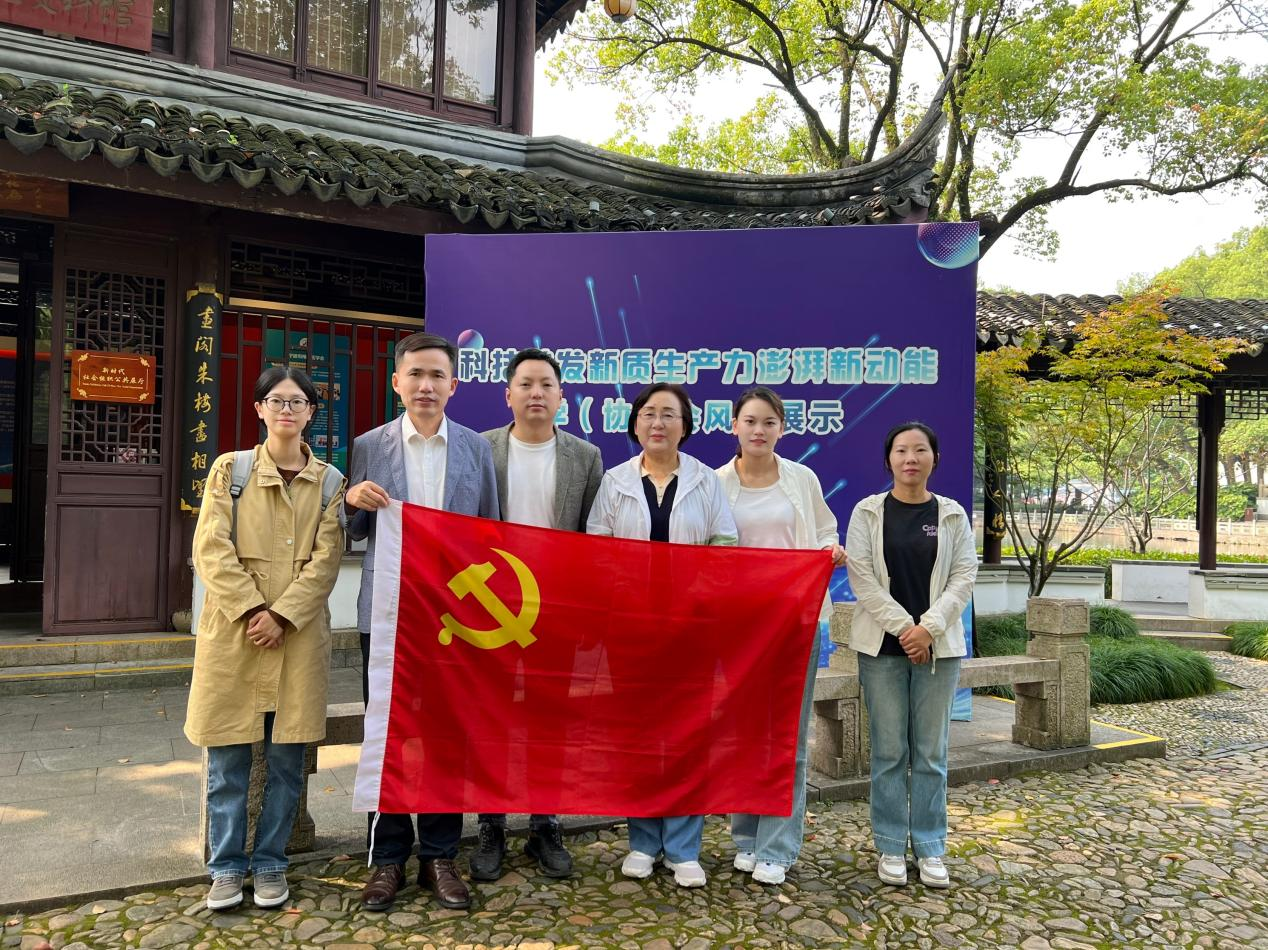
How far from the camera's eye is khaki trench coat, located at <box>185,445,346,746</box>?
9.86 ft

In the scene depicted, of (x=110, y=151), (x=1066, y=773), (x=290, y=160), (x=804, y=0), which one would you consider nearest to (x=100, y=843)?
(x=110, y=151)

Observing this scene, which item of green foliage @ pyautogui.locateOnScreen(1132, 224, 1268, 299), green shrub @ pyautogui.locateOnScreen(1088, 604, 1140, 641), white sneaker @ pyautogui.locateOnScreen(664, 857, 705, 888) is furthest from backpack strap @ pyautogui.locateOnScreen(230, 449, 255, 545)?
green foliage @ pyautogui.locateOnScreen(1132, 224, 1268, 299)

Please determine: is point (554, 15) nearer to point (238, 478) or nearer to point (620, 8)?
point (620, 8)

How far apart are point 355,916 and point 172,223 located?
5.46 m

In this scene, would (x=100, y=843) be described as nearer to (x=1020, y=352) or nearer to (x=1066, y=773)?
(x=1066, y=773)

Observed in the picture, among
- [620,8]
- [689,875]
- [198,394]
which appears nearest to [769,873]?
[689,875]

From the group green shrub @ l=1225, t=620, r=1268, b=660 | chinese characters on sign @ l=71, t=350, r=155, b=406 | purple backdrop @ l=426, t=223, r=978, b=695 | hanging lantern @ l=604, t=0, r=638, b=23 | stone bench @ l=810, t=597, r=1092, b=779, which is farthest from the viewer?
green shrub @ l=1225, t=620, r=1268, b=660

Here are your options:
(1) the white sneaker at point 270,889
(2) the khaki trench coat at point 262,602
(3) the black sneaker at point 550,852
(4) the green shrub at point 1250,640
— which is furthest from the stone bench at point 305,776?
(4) the green shrub at point 1250,640

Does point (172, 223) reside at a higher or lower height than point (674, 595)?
higher

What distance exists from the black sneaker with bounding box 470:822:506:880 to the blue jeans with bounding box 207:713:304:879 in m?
0.69

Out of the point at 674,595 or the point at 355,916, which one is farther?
the point at 674,595

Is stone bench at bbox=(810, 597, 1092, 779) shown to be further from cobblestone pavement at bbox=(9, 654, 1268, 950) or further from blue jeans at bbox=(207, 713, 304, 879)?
blue jeans at bbox=(207, 713, 304, 879)

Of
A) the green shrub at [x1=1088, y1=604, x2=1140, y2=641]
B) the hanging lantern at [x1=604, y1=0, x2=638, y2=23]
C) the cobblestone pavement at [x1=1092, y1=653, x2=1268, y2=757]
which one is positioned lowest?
the cobblestone pavement at [x1=1092, y1=653, x2=1268, y2=757]

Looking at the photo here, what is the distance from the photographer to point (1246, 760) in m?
5.59
